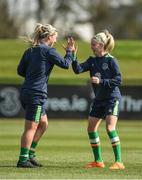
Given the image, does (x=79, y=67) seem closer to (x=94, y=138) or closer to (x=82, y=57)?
(x=94, y=138)

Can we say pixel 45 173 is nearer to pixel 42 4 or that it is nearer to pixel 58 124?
pixel 58 124

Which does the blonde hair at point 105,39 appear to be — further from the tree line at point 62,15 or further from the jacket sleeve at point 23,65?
the tree line at point 62,15

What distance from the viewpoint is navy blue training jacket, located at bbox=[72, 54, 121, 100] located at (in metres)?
12.2

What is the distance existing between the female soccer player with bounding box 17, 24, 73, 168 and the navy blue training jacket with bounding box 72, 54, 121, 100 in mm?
332

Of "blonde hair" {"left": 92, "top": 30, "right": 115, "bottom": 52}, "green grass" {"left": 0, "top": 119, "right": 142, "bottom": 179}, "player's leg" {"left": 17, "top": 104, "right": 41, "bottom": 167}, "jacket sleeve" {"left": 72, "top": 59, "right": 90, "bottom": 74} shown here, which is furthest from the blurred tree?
"player's leg" {"left": 17, "top": 104, "right": 41, "bottom": 167}

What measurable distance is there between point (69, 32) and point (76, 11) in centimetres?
316

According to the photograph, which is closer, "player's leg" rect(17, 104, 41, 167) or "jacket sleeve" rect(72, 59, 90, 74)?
"player's leg" rect(17, 104, 41, 167)

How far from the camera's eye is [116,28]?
74250mm

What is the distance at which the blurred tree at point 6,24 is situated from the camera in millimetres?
59406

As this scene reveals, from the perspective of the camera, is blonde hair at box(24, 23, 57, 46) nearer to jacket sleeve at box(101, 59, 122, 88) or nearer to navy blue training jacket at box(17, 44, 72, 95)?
navy blue training jacket at box(17, 44, 72, 95)

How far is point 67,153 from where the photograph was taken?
1514 centimetres

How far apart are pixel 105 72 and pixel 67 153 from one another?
10.3ft

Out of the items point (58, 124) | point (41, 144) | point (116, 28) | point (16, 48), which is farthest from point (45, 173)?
point (116, 28)

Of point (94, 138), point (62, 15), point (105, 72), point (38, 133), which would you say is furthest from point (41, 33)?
point (62, 15)
